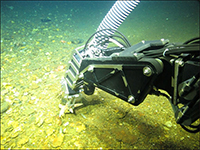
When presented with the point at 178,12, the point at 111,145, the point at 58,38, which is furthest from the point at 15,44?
the point at 178,12

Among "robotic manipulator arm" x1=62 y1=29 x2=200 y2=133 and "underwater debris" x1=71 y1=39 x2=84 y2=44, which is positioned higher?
"underwater debris" x1=71 y1=39 x2=84 y2=44

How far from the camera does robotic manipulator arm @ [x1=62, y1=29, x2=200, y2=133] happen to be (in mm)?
1223

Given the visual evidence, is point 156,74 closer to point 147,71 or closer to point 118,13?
point 147,71

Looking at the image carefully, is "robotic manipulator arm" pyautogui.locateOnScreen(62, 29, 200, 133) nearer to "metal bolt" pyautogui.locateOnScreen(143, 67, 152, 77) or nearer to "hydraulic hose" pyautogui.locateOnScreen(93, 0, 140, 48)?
"metal bolt" pyautogui.locateOnScreen(143, 67, 152, 77)

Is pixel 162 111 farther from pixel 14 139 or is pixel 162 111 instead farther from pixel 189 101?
pixel 14 139

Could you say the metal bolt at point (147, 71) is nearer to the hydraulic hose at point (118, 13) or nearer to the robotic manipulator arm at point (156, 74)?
the robotic manipulator arm at point (156, 74)

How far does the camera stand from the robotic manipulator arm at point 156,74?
1.22m

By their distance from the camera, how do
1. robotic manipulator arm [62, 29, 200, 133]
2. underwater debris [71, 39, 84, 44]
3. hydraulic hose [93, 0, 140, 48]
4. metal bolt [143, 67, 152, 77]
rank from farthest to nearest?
1. underwater debris [71, 39, 84, 44]
2. hydraulic hose [93, 0, 140, 48]
3. metal bolt [143, 67, 152, 77]
4. robotic manipulator arm [62, 29, 200, 133]

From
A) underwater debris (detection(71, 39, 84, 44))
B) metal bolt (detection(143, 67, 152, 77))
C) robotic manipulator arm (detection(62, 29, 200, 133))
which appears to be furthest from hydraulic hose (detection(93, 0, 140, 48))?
underwater debris (detection(71, 39, 84, 44))

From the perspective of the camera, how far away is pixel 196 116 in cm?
125

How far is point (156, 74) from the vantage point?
1.34 metres

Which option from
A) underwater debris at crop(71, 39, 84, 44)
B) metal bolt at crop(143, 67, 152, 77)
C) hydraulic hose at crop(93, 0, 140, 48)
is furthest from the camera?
underwater debris at crop(71, 39, 84, 44)

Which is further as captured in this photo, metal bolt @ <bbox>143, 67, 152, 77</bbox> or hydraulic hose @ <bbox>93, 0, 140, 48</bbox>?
hydraulic hose @ <bbox>93, 0, 140, 48</bbox>

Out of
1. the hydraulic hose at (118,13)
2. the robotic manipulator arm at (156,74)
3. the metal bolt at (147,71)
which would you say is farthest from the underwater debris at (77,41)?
the metal bolt at (147,71)
